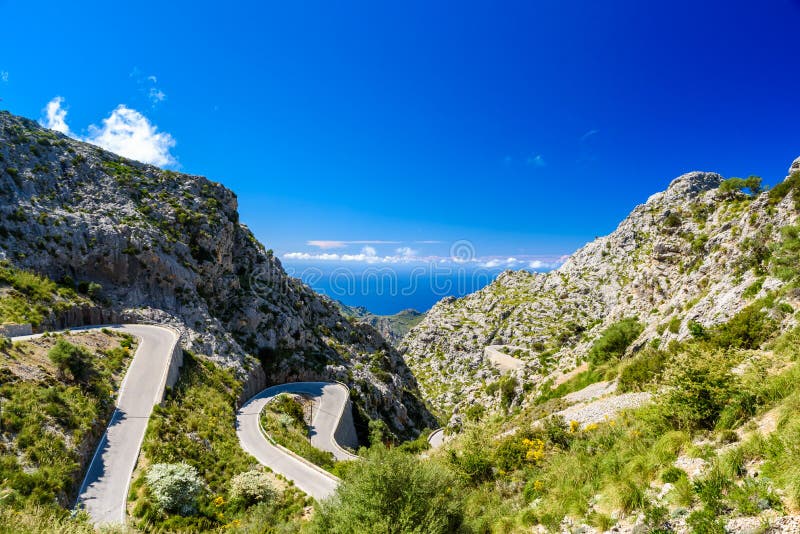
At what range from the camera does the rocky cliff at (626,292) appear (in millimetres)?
22312

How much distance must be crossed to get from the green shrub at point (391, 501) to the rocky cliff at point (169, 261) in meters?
32.0

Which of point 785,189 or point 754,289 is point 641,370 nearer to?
point 754,289

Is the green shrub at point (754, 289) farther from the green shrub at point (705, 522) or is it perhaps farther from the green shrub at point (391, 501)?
the green shrub at point (391, 501)

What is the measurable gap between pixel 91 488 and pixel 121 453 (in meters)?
2.59

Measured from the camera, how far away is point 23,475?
590 inches

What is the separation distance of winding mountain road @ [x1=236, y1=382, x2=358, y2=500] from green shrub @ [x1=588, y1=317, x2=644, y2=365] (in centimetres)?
2351

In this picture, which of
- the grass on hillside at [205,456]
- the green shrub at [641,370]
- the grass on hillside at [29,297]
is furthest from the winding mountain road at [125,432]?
the green shrub at [641,370]

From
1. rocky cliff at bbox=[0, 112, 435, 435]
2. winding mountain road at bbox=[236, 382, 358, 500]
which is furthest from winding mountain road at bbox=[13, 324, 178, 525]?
winding mountain road at bbox=[236, 382, 358, 500]

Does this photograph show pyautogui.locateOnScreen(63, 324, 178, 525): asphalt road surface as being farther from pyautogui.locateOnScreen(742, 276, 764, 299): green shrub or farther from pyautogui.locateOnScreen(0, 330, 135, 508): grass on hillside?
pyautogui.locateOnScreen(742, 276, 764, 299): green shrub

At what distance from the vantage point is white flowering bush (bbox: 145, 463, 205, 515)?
17.3 m

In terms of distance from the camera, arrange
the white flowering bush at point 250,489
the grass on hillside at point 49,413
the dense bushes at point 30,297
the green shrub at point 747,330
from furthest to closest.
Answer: the dense bushes at point 30,297
the white flowering bush at point 250,489
the grass on hillside at point 49,413
the green shrub at point 747,330

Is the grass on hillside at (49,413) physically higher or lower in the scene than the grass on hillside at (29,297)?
lower

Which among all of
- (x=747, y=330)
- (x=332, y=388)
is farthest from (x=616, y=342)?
(x=332, y=388)

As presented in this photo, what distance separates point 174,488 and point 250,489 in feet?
12.8
